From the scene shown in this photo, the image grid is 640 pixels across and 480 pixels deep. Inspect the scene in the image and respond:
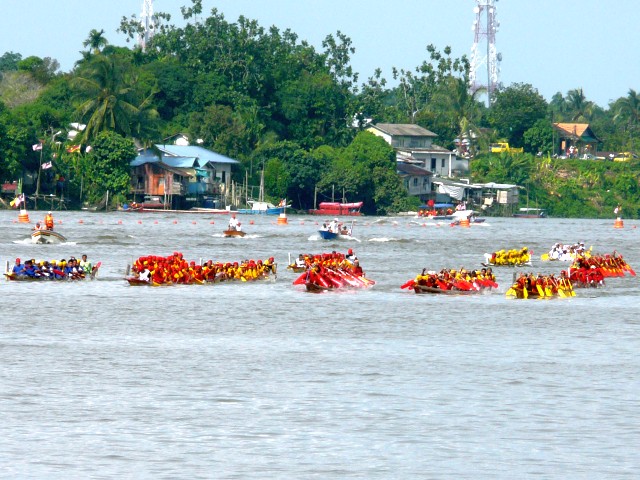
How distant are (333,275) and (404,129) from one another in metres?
106

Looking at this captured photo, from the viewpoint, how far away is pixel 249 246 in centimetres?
7306

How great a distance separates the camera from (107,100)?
114m

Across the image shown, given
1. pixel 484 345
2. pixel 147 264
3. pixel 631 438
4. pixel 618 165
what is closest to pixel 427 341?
pixel 484 345

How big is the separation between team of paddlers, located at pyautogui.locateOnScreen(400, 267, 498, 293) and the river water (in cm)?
66

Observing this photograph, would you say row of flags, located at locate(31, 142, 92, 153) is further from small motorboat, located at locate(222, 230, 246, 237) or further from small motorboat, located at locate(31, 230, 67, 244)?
small motorboat, located at locate(31, 230, 67, 244)

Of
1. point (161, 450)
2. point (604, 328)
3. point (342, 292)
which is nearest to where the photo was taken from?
point (161, 450)

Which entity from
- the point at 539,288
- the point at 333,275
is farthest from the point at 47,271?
the point at 539,288

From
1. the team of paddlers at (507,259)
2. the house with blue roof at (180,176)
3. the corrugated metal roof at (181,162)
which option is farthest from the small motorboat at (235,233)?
the corrugated metal roof at (181,162)

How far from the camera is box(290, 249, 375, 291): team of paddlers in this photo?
156 feet

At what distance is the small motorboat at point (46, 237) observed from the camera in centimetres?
6619

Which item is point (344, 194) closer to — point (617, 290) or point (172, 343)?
point (617, 290)

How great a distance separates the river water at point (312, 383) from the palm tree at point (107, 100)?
212 feet

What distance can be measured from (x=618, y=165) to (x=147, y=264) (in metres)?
120

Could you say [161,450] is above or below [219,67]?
below
